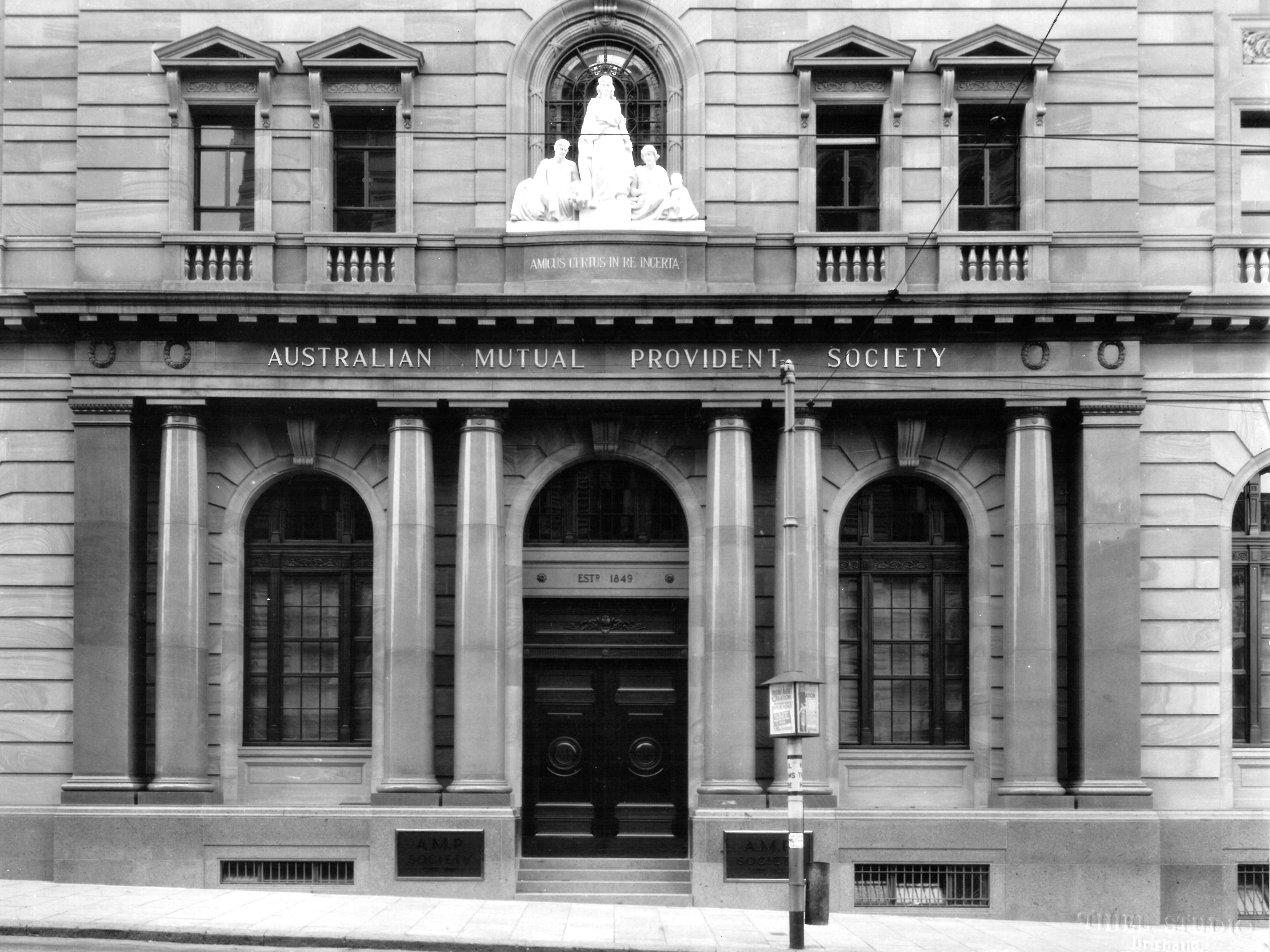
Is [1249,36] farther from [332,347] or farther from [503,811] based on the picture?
[503,811]

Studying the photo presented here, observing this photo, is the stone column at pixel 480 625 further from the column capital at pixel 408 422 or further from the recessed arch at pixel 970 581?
the recessed arch at pixel 970 581

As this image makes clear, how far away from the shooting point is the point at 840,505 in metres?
22.5

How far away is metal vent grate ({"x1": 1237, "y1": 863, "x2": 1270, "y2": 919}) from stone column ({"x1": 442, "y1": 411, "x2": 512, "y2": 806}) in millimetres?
11771

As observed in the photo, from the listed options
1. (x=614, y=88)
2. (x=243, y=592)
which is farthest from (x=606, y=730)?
(x=614, y=88)

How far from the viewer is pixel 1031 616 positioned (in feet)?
70.5

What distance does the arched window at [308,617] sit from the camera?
73.9 feet

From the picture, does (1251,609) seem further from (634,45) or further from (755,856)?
(634,45)

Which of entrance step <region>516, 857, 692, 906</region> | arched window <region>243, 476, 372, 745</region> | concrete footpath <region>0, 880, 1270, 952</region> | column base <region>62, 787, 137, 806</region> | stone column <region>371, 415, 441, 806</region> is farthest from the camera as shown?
arched window <region>243, 476, 372, 745</region>

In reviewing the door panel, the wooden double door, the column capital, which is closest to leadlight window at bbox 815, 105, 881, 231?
the wooden double door

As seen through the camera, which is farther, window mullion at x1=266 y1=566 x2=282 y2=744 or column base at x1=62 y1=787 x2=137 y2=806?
window mullion at x1=266 y1=566 x2=282 y2=744

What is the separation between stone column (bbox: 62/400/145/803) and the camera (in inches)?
842

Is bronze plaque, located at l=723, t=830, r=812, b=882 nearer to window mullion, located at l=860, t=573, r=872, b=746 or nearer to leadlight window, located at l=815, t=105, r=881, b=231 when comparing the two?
window mullion, located at l=860, t=573, r=872, b=746

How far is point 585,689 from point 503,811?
264 centimetres

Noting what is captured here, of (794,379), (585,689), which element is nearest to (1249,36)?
(794,379)
